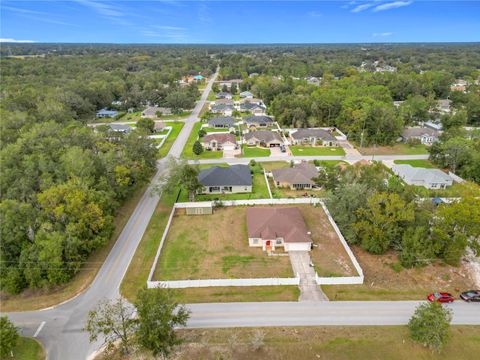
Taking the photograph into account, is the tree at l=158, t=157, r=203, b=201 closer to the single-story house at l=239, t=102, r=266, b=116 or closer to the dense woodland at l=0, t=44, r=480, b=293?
the dense woodland at l=0, t=44, r=480, b=293

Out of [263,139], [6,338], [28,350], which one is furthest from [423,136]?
[6,338]

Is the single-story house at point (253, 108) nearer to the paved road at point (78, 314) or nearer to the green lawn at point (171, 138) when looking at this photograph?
the green lawn at point (171, 138)

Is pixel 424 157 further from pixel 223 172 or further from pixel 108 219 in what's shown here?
pixel 108 219

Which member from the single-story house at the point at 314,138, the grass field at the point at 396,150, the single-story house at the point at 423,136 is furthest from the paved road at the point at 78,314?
the single-story house at the point at 423,136

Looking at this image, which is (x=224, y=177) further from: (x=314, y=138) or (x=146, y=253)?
(x=314, y=138)

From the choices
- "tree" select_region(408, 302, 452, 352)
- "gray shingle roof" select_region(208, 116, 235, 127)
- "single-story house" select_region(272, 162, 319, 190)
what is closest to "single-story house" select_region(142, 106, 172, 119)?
"gray shingle roof" select_region(208, 116, 235, 127)

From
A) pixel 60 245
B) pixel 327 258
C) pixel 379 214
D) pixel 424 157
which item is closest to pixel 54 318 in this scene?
pixel 60 245
